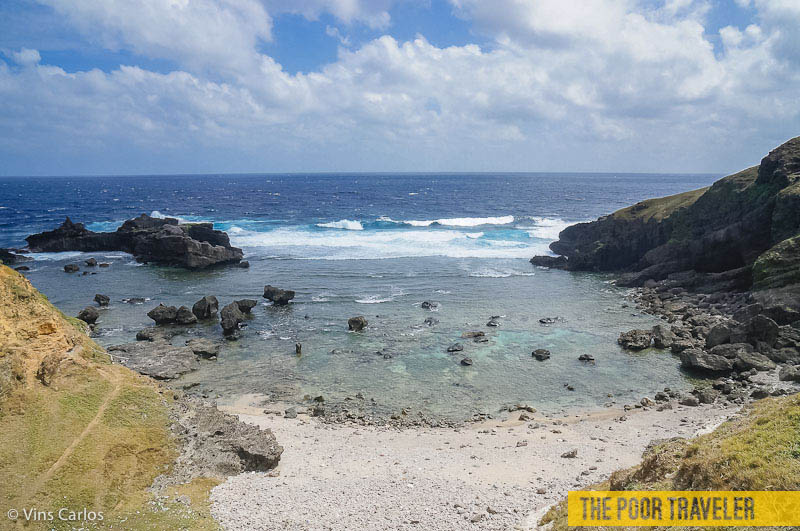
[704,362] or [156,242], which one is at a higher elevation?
[156,242]

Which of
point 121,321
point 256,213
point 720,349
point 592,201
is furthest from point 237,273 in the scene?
point 592,201

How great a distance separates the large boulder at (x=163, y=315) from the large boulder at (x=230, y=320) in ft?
15.0

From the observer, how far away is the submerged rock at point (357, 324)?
1384 inches

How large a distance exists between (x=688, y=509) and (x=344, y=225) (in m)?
84.3

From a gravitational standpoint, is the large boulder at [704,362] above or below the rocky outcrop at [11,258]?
below

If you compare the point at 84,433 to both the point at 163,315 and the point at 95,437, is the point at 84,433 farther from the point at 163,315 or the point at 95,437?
the point at 163,315

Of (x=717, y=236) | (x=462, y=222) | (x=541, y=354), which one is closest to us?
(x=541, y=354)

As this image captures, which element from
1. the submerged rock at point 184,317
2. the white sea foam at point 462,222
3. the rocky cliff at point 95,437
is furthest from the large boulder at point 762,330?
the white sea foam at point 462,222

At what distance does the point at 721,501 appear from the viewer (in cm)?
1078

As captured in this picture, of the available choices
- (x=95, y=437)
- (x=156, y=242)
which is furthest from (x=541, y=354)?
(x=156, y=242)

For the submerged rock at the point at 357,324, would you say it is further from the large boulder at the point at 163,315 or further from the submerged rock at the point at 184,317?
the large boulder at the point at 163,315

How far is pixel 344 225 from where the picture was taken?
92.4m

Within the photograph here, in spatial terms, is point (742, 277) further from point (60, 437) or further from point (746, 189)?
point (60, 437)

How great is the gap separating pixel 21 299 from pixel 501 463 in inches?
746
